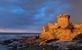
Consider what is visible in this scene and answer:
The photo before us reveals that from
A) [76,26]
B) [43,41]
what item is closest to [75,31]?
[76,26]

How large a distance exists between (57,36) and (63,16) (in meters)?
6.11

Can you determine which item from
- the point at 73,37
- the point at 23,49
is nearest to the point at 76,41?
the point at 73,37

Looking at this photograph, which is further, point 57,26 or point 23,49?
point 57,26

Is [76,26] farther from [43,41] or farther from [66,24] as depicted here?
[43,41]

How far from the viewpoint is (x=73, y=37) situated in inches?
2926

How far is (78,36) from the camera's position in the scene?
7412 centimetres

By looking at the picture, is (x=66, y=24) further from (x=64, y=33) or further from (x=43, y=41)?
(x=43, y=41)

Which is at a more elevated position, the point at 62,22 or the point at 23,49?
the point at 62,22

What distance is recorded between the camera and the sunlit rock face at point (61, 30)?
75625 mm

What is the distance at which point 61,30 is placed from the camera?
7688 cm

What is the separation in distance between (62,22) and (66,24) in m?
1.29

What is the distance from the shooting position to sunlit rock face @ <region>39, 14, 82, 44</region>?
248 feet

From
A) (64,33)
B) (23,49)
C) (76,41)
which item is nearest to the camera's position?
(23,49)

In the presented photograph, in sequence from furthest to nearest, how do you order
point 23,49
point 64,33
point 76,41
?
point 64,33
point 76,41
point 23,49
